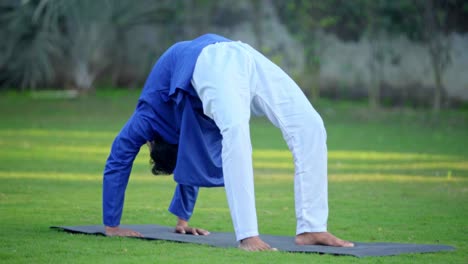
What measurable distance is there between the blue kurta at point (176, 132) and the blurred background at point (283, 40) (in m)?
14.2

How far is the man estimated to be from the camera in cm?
671

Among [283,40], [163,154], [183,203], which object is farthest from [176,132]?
[283,40]

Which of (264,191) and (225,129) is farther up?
(225,129)

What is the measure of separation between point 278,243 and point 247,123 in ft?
3.06

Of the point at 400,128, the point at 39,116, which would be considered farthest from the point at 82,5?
the point at 400,128

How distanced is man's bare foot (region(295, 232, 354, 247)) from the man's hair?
51.0 inches

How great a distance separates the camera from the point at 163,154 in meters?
7.66

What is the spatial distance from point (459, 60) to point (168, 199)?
43.9 feet

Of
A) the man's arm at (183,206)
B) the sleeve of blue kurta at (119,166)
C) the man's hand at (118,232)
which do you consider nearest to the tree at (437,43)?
the man's arm at (183,206)

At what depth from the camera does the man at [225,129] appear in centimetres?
671

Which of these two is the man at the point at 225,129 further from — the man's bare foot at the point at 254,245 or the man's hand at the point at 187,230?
the man's hand at the point at 187,230

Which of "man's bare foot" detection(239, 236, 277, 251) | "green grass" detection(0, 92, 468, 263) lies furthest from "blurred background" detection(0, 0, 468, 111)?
"man's bare foot" detection(239, 236, 277, 251)

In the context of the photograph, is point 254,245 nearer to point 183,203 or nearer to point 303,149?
point 303,149

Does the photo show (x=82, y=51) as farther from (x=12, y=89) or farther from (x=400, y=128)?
(x=400, y=128)
